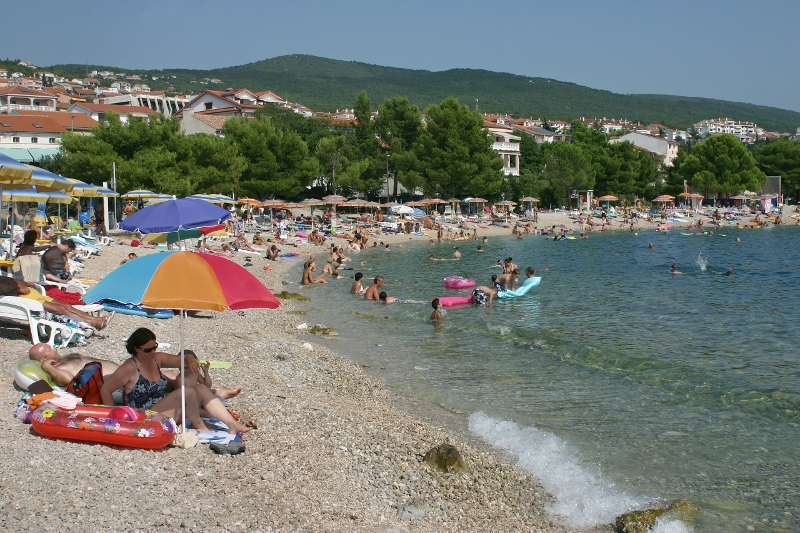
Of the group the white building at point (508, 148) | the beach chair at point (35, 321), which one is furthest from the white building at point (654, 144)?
the beach chair at point (35, 321)

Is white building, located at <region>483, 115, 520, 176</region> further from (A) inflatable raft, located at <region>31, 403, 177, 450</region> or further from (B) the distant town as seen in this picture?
(A) inflatable raft, located at <region>31, 403, 177, 450</region>

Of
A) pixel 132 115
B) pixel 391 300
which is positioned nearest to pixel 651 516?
pixel 391 300

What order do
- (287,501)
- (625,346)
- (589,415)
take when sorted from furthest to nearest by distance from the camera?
(625,346)
(589,415)
(287,501)

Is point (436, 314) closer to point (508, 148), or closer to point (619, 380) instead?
point (619, 380)

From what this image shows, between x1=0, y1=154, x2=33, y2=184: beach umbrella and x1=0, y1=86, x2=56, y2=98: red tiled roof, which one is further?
x1=0, y1=86, x2=56, y2=98: red tiled roof

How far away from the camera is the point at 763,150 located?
84000 millimetres

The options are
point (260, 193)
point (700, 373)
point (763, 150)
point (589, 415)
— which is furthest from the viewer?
point (763, 150)

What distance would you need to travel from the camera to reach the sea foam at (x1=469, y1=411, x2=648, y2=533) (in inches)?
248

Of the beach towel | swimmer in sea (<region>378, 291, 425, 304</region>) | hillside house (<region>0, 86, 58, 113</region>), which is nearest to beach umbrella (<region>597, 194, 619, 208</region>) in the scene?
swimmer in sea (<region>378, 291, 425, 304</region>)

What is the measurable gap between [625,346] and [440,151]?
44198 mm

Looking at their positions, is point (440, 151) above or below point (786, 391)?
above

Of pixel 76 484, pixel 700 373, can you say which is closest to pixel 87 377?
pixel 76 484

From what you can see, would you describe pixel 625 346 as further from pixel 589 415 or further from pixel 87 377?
pixel 87 377

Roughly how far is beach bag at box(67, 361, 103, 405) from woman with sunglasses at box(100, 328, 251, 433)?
5.3 inches
